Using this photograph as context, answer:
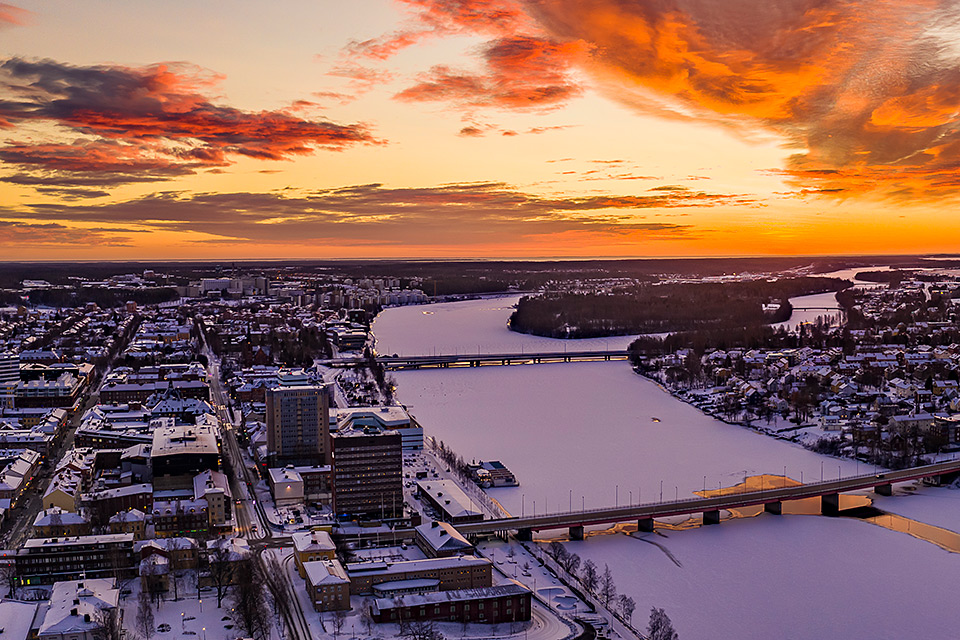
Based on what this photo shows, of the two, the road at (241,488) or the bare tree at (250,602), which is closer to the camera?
the bare tree at (250,602)

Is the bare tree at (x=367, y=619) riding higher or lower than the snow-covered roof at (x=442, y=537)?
lower

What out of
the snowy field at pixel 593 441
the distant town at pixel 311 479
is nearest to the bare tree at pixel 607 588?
the distant town at pixel 311 479

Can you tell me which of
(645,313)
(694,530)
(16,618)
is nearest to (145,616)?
(16,618)

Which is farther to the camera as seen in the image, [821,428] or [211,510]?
[821,428]

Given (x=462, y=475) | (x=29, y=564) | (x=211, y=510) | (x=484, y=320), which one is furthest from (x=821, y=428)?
(x=484, y=320)

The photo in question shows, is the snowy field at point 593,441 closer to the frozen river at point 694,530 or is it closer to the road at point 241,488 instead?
the frozen river at point 694,530

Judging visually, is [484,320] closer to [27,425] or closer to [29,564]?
[27,425]
